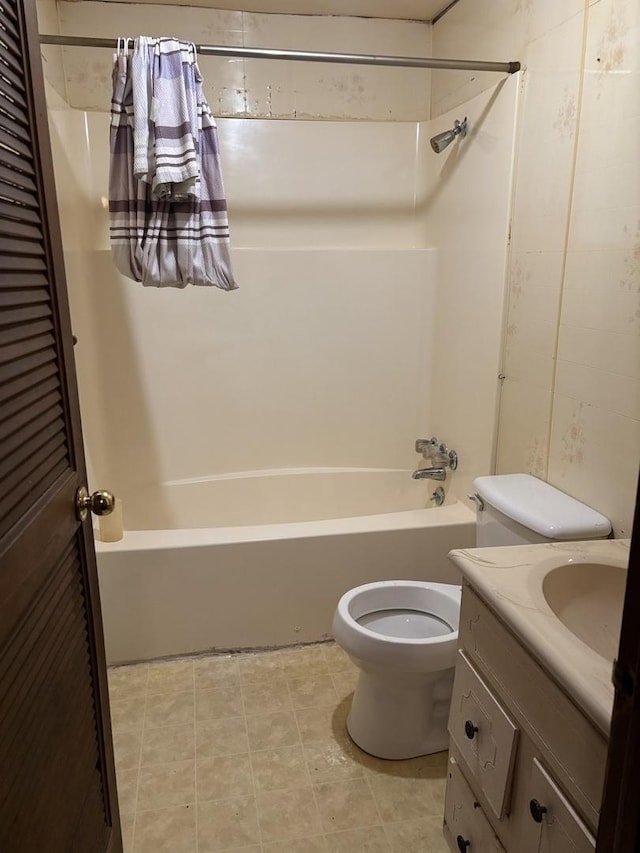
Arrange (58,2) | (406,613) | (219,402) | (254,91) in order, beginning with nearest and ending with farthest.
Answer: (406,613), (58,2), (254,91), (219,402)

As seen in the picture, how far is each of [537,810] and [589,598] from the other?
407 mm

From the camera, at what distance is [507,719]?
1.10m

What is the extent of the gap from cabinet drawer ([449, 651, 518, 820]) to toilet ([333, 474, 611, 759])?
29cm

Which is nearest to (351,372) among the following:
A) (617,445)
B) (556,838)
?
(617,445)

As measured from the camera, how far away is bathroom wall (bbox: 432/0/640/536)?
4.91 ft

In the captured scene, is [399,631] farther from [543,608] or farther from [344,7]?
[344,7]

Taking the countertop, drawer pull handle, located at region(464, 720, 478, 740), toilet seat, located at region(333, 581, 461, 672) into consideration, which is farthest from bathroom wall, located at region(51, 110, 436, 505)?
drawer pull handle, located at region(464, 720, 478, 740)

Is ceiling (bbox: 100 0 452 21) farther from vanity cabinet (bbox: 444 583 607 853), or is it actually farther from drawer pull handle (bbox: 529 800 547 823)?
drawer pull handle (bbox: 529 800 547 823)

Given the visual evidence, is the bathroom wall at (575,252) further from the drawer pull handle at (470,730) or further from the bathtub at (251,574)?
the drawer pull handle at (470,730)

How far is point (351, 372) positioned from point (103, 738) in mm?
1956

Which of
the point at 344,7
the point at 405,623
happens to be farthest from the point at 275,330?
the point at 405,623

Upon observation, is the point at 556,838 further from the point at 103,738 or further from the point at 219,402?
the point at 219,402

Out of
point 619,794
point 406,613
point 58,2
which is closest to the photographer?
point 619,794

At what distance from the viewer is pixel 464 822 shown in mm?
1341
